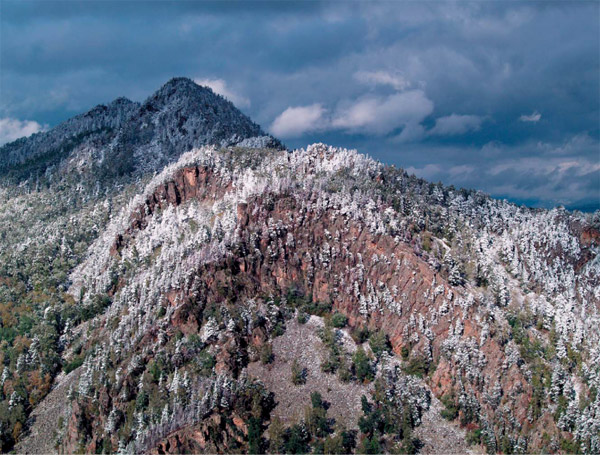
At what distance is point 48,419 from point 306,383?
7550cm

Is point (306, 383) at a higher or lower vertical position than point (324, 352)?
lower

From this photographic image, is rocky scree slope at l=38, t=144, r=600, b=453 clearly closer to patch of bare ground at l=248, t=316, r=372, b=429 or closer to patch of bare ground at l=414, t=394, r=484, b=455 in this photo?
patch of bare ground at l=414, t=394, r=484, b=455

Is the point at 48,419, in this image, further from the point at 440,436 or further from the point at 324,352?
the point at 440,436

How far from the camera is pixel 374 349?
563 ft

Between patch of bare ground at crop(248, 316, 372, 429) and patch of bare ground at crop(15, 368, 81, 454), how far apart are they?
56375 millimetres

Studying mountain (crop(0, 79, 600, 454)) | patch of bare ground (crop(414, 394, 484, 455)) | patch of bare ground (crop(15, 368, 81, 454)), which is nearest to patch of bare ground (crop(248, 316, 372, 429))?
mountain (crop(0, 79, 600, 454))

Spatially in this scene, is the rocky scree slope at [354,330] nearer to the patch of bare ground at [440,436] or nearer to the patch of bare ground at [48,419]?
the patch of bare ground at [440,436]

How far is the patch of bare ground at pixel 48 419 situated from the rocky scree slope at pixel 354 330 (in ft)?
18.9

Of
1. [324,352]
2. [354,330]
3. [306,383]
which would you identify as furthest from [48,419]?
[354,330]

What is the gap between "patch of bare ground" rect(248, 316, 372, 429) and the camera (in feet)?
508

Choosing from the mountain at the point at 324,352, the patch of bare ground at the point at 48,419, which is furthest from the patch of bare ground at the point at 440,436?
the patch of bare ground at the point at 48,419

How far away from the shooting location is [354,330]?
180m

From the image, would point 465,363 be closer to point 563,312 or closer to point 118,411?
point 563,312

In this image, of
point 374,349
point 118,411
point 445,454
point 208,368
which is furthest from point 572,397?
point 118,411
